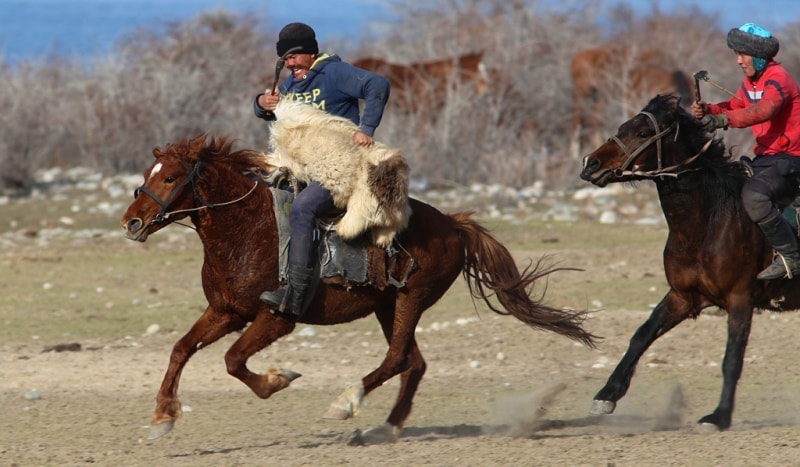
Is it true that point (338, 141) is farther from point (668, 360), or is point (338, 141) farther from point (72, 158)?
point (72, 158)

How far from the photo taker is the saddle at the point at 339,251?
7250 mm

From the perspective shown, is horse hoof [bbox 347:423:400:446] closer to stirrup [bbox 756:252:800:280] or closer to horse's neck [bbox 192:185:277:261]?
horse's neck [bbox 192:185:277:261]

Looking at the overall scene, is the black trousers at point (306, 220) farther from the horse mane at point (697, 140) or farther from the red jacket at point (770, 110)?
the red jacket at point (770, 110)

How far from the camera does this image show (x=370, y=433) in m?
7.36

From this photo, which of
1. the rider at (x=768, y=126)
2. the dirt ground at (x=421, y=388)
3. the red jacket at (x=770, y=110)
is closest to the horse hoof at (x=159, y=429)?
the dirt ground at (x=421, y=388)

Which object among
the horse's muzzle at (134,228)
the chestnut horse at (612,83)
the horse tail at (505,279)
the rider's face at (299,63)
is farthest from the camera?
the chestnut horse at (612,83)

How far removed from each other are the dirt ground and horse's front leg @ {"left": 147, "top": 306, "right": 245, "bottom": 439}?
20 cm

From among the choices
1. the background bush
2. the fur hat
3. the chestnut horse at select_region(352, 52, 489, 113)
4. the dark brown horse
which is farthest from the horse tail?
the chestnut horse at select_region(352, 52, 489, 113)

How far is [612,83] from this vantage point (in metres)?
22.9

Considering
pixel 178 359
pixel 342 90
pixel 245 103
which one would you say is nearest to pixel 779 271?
pixel 342 90

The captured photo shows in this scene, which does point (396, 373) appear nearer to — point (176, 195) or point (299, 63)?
point (176, 195)

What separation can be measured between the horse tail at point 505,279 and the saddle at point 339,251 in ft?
2.03

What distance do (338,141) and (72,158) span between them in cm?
1637

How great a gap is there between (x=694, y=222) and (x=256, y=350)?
260cm
